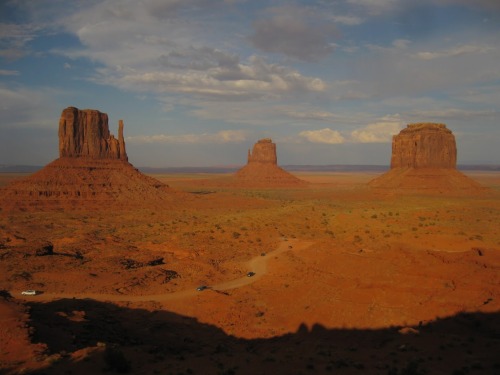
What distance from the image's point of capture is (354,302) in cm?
2075

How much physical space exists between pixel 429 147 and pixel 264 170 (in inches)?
2512

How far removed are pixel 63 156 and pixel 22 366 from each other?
68.0m

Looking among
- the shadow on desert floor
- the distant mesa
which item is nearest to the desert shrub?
the shadow on desert floor

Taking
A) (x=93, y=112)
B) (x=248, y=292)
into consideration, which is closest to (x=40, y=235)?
(x=248, y=292)

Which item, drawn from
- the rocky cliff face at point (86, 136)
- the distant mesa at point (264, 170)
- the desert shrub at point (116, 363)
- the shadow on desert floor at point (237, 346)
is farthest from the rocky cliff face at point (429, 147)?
the desert shrub at point (116, 363)

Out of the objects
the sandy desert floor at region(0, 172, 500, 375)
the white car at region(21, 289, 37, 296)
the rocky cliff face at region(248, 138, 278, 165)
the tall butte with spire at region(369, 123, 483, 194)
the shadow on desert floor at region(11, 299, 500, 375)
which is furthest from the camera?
the rocky cliff face at region(248, 138, 278, 165)

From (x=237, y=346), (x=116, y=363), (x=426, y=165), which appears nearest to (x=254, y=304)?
(x=237, y=346)

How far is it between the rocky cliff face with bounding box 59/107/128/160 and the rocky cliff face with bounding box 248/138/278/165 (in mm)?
78812

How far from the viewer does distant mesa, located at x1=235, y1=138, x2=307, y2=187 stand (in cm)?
14280

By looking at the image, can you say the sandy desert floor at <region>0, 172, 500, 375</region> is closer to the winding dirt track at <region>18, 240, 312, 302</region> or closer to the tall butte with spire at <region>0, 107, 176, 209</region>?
the winding dirt track at <region>18, 240, 312, 302</region>

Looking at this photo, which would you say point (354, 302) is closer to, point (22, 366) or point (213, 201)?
point (22, 366)

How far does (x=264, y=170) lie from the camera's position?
485 ft

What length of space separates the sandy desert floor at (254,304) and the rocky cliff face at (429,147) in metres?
61.0

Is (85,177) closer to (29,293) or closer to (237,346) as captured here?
(29,293)
